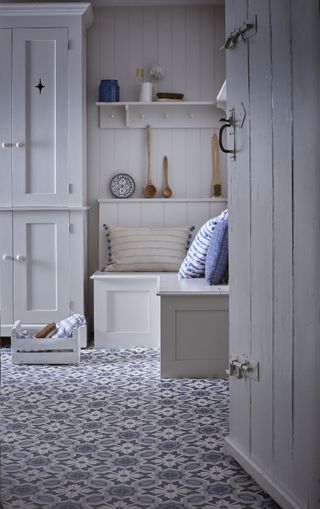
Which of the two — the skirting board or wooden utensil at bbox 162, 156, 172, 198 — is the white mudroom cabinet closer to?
wooden utensil at bbox 162, 156, 172, 198

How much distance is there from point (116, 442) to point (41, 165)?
2.77 metres

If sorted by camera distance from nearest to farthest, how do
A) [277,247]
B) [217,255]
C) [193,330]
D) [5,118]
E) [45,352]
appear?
1. [277,247]
2. [193,330]
3. [217,255]
4. [45,352]
5. [5,118]

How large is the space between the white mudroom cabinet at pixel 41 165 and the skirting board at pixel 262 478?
8.77ft

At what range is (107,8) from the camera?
18.8 feet

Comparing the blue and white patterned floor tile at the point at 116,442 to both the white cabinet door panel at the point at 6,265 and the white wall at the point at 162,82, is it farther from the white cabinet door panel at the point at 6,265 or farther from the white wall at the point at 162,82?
the white wall at the point at 162,82

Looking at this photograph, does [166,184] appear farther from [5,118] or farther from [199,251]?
[5,118]

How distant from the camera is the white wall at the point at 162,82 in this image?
18.8 feet

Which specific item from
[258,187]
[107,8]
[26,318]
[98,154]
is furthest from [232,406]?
[107,8]

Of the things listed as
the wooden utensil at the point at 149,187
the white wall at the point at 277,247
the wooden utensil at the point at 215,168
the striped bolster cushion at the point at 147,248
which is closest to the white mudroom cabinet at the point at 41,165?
the striped bolster cushion at the point at 147,248

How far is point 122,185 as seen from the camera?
579cm

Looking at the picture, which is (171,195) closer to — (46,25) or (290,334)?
(46,25)

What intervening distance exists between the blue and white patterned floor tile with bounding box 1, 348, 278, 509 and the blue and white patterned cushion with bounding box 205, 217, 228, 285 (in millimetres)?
648

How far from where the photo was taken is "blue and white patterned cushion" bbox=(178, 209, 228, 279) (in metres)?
4.64

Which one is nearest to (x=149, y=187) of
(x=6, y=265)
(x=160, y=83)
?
(x=160, y=83)
